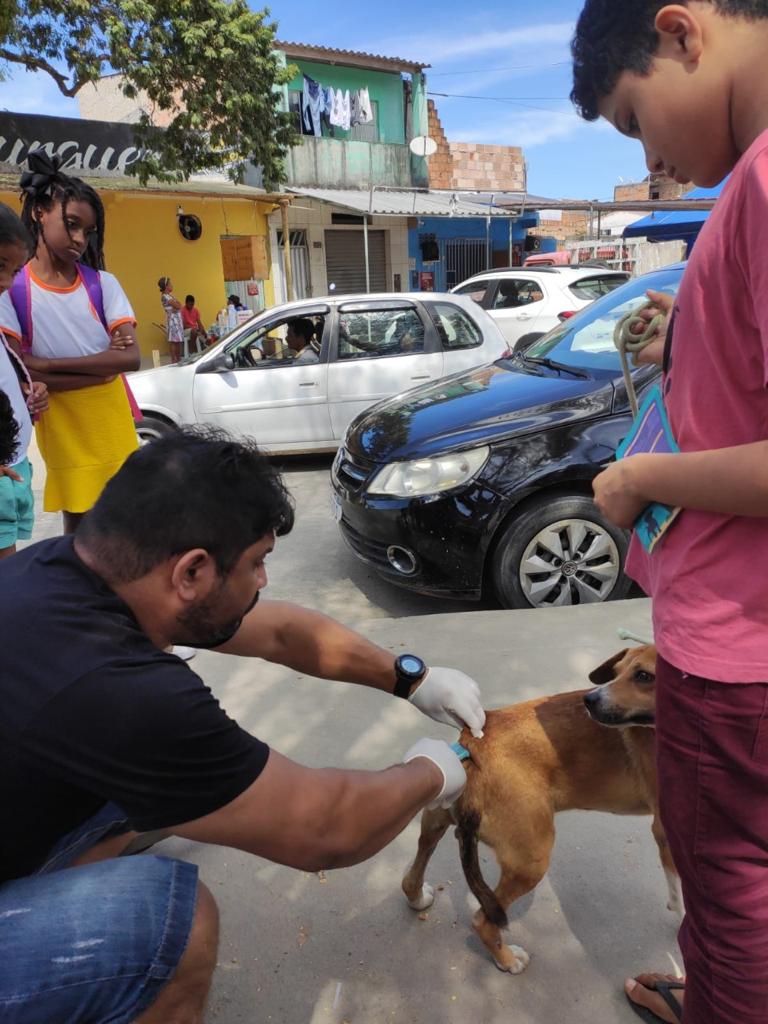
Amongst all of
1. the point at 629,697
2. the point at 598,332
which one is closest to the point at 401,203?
the point at 598,332

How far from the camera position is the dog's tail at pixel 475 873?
75.2 inches

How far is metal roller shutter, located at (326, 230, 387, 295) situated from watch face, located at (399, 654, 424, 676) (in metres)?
19.0

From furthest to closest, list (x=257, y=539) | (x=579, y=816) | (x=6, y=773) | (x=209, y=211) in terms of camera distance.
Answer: (x=209, y=211)
(x=579, y=816)
(x=257, y=539)
(x=6, y=773)

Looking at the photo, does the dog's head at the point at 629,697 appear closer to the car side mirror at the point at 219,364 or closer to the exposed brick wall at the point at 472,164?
the car side mirror at the point at 219,364

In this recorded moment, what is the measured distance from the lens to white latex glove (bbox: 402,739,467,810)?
1.78m

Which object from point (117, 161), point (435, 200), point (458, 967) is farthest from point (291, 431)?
point (435, 200)

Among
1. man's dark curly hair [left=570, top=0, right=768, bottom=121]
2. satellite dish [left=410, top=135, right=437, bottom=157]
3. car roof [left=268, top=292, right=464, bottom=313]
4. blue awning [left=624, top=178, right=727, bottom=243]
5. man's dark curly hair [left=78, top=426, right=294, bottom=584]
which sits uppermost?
satellite dish [left=410, top=135, right=437, bottom=157]

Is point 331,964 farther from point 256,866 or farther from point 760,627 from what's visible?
point 760,627

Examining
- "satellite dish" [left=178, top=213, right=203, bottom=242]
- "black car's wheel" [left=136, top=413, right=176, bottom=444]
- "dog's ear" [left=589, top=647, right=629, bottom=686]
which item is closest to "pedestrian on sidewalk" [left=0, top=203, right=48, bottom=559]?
"dog's ear" [left=589, top=647, right=629, bottom=686]

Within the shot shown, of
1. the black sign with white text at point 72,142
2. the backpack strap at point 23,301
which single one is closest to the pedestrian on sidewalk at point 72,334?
the backpack strap at point 23,301

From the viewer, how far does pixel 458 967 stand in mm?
1976

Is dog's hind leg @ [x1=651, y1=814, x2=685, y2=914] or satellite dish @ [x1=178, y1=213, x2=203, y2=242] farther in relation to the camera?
satellite dish @ [x1=178, y1=213, x2=203, y2=242]

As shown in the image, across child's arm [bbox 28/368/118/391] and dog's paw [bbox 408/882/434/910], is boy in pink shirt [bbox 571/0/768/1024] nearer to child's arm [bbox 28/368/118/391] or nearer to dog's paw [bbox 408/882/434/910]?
dog's paw [bbox 408/882/434/910]

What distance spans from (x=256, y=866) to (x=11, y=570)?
1.35 metres
